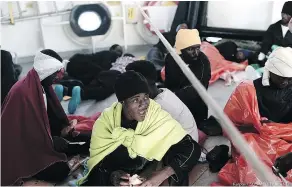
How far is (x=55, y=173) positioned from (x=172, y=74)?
1135 millimetres

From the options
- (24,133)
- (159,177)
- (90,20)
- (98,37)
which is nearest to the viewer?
(159,177)

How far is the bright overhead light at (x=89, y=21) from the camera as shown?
477cm

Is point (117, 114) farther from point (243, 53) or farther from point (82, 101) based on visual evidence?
point (243, 53)

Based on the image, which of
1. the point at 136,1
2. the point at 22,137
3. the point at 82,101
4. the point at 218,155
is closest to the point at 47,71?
the point at 22,137

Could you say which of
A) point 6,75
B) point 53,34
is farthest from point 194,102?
point 53,34

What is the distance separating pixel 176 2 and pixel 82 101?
2.22 meters

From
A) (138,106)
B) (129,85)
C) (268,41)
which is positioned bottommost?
(268,41)

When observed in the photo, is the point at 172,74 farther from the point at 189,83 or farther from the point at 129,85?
the point at 129,85

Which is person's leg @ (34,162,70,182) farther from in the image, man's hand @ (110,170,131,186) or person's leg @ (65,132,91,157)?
man's hand @ (110,170,131,186)

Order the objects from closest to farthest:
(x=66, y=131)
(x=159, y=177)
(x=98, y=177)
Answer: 1. (x=159, y=177)
2. (x=98, y=177)
3. (x=66, y=131)

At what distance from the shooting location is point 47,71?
224 centimetres

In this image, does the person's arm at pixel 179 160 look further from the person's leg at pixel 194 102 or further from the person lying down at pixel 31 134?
the person's leg at pixel 194 102

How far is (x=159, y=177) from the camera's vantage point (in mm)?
1885

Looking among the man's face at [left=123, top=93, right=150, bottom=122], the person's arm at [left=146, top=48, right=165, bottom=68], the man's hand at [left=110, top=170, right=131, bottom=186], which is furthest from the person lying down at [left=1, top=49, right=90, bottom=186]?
the person's arm at [left=146, top=48, right=165, bottom=68]
